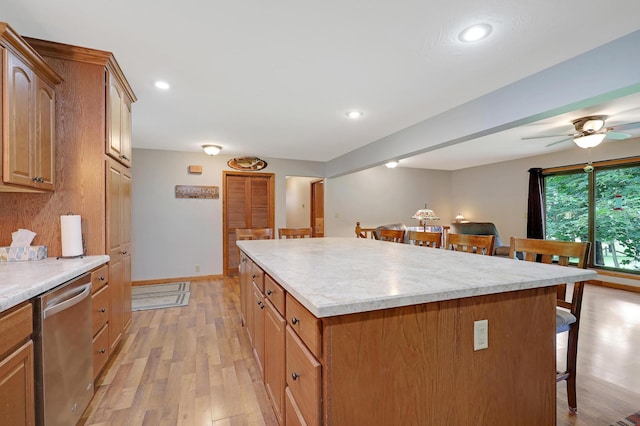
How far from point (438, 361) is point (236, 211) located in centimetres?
488

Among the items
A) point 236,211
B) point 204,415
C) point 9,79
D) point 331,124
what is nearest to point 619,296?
point 331,124

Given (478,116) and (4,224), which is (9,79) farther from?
(478,116)

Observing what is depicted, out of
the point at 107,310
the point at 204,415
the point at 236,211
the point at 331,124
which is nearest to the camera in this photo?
the point at 204,415

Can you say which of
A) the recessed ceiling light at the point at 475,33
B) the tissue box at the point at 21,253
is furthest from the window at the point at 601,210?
the tissue box at the point at 21,253

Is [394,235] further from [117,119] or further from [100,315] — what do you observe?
[117,119]

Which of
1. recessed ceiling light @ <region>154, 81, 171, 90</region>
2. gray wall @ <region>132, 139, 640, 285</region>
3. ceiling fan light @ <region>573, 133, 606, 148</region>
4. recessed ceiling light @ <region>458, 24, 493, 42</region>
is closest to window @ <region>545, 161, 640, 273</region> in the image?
gray wall @ <region>132, 139, 640, 285</region>

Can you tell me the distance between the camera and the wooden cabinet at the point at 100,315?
1944 mm

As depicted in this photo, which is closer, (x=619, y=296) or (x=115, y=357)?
(x=115, y=357)

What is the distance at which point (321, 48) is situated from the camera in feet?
6.50

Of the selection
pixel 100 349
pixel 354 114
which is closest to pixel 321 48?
pixel 354 114

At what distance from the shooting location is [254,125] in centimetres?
367

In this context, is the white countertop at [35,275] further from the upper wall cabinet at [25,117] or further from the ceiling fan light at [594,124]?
the ceiling fan light at [594,124]

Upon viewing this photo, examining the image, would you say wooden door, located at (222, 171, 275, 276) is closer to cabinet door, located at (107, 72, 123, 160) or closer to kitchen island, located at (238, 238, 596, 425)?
cabinet door, located at (107, 72, 123, 160)

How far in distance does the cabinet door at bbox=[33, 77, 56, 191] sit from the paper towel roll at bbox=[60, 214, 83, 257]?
24 cm
